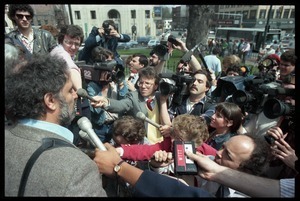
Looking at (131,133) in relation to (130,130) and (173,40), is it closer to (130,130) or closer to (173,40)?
(130,130)

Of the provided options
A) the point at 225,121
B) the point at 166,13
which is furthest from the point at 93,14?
the point at 225,121

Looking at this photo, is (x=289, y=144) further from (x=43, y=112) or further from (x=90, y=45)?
(x=90, y=45)

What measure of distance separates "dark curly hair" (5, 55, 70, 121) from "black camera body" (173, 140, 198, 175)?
82 centimetres

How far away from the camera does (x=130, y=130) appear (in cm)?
227

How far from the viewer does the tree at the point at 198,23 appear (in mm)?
8211

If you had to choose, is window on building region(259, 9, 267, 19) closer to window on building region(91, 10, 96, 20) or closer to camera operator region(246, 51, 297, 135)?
window on building region(91, 10, 96, 20)

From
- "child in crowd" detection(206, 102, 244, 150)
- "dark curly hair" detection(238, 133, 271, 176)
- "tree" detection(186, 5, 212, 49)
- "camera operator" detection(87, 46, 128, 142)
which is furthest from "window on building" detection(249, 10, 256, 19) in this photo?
"dark curly hair" detection(238, 133, 271, 176)

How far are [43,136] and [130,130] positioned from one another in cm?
119

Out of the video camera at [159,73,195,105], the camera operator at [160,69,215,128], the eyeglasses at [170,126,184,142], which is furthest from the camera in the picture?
the camera operator at [160,69,215,128]

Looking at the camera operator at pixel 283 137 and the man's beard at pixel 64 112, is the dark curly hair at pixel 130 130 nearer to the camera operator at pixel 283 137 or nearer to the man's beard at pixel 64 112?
the man's beard at pixel 64 112

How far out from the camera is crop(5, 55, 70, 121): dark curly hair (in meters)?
1.14

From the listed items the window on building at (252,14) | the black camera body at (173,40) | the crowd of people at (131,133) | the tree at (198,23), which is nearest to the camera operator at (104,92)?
the crowd of people at (131,133)

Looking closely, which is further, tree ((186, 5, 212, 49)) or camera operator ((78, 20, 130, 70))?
tree ((186, 5, 212, 49))
